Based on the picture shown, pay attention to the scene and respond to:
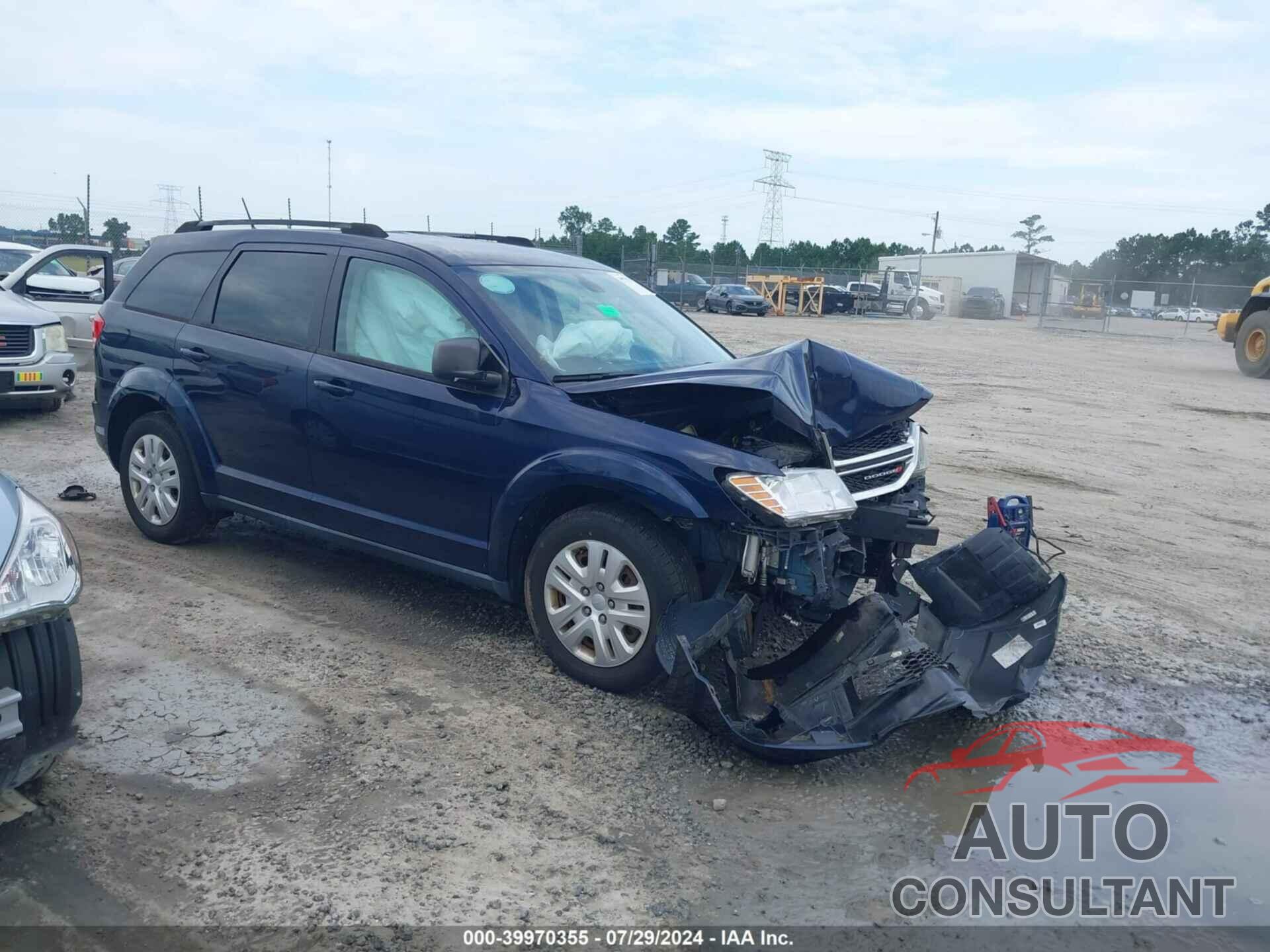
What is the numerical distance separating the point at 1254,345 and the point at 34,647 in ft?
69.5

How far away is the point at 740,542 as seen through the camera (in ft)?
12.7

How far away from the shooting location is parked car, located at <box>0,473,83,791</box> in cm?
279

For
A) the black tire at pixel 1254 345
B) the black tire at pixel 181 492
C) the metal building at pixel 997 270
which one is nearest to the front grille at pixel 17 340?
the black tire at pixel 181 492

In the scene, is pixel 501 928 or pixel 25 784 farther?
pixel 25 784

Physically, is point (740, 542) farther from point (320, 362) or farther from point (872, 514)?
point (320, 362)

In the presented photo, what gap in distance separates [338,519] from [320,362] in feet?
2.58

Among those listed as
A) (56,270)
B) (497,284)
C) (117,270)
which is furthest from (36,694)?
(117,270)

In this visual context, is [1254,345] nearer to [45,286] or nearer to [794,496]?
[794,496]

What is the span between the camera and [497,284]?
187 inches

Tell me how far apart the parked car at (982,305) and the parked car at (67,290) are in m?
41.6

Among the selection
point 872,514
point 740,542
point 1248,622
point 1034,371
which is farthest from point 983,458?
point 1034,371

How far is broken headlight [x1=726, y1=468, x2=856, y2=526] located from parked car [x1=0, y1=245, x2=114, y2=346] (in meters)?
9.31

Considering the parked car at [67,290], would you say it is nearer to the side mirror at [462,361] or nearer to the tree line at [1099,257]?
the side mirror at [462,361]

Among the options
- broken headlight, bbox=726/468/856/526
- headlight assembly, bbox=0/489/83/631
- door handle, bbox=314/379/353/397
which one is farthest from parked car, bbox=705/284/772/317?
headlight assembly, bbox=0/489/83/631
